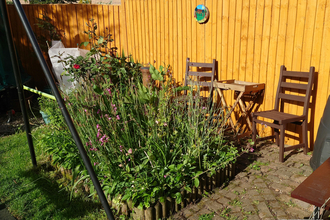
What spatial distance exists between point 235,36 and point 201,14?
79 centimetres

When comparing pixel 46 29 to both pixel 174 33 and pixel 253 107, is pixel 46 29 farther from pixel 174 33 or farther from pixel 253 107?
pixel 253 107

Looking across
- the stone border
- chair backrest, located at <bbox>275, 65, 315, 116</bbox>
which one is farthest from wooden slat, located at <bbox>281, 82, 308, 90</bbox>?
the stone border

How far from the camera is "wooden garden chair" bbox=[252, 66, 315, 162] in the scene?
3.53 m

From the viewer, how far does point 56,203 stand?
2912 millimetres

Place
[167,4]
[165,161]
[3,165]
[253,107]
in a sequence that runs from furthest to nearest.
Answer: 1. [167,4]
2. [253,107]
3. [3,165]
4. [165,161]

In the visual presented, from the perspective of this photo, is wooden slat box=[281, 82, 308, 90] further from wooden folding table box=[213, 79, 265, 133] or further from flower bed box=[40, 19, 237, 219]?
flower bed box=[40, 19, 237, 219]

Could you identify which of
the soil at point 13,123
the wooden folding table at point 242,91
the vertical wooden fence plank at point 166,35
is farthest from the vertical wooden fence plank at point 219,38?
the soil at point 13,123

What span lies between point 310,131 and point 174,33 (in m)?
3.08

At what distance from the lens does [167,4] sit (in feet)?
18.0

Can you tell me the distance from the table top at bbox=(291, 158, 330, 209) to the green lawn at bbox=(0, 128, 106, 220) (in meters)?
1.75

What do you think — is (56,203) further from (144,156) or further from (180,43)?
(180,43)

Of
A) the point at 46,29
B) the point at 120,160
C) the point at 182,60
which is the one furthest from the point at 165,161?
the point at 46,29

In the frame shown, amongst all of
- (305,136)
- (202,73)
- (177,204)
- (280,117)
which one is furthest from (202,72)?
(177,204)

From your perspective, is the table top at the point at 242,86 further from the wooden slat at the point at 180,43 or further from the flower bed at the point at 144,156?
the wooden slat at the point at 180,43
